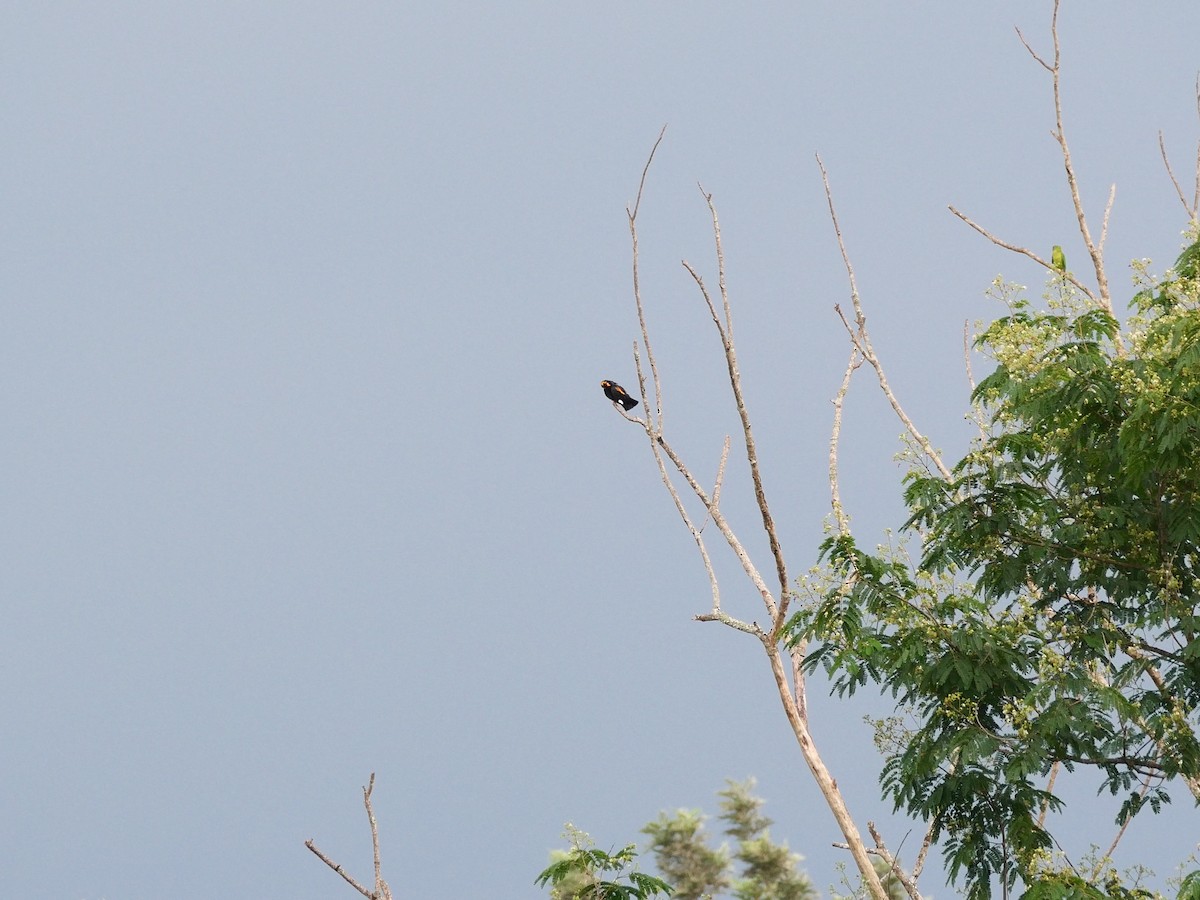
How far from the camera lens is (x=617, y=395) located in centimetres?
1217

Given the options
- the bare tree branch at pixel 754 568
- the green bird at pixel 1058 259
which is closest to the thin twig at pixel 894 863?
the bare tree branch at pixel 754 568

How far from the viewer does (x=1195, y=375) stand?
828cm

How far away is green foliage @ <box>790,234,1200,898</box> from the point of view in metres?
8.73

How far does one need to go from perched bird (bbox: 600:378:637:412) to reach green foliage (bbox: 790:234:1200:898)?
128 inches

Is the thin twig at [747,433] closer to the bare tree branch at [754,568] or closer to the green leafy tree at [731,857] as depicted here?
the bare tree branch at [754,568]

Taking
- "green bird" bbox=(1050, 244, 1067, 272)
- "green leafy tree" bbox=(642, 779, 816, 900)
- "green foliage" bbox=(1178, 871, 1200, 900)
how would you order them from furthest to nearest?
"green leafy tree" bbox=(642, 779, 816, 900)
"green bird" bbox=(1050, 244, 1067, 272)
"green foliage" bbox=(1178, 871, 1200, 900)

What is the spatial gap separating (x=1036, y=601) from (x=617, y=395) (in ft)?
13.8

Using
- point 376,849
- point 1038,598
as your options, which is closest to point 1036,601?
point 1038,598

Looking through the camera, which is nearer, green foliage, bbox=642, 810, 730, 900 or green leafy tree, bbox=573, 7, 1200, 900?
green leafy tree, bbox=573, 7, 1200, 900

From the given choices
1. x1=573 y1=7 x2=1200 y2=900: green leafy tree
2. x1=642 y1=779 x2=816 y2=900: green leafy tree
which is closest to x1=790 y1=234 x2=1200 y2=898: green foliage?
x1=573 y1=7 x2=1200 y2=900: green leafy tree

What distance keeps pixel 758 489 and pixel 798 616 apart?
1.09m

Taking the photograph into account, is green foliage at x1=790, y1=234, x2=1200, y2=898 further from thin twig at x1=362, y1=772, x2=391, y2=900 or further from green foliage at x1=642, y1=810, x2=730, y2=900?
green foliage at x1=642, y1=810, x2=730, y2=900

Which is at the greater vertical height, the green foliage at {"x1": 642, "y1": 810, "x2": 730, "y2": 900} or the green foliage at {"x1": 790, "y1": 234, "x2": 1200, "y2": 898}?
the green foliage at {"x1": 642, "y1": 810, "x2": 730, "y2": 900}

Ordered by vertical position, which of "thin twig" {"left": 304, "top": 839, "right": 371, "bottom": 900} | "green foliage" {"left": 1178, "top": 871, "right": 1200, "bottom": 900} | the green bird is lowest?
"green foliage" {"left": 1178, "top": 871, "right": 1200, "bottom": 900}
